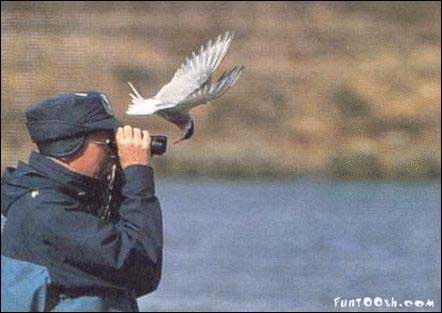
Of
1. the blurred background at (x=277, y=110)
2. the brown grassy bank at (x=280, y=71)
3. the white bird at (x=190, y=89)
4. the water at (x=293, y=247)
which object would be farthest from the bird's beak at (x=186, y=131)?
the brown grassy bank at (x=280, y=71)

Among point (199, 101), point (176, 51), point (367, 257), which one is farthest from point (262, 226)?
point (199, 101)

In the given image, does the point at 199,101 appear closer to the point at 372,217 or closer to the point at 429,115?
the point at 372,217

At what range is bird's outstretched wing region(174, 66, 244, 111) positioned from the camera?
2574mm

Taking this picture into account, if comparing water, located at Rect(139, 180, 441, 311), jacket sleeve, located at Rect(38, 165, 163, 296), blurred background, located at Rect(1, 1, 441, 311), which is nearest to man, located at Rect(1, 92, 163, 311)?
jacket sleeve, located at Rect(38, 165, 163, 296)

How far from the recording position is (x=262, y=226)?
11672 mm

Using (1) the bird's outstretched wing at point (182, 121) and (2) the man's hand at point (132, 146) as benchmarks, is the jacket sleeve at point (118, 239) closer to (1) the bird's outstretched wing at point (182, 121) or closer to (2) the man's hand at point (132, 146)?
(2) the man's hand at point (132, 146)

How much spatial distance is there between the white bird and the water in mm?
5615

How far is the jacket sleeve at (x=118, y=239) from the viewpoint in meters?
2.17

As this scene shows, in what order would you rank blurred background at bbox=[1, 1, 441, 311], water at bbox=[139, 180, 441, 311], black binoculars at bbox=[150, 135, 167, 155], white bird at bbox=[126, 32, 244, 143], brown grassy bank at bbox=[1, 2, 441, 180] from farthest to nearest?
1. brown grassy bank at bbox=[1, 2, 441, 180]
2. blurred background at bbox=[1, 1, 441, 311]
3. water at bbox=[139, 180, 441, 311]
4. white bird at bbox=[126, 32, 244, 143]
5. black binoculars at bbox=[150, 135, 167, 155]

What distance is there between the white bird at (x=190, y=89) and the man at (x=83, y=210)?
10.8 inches

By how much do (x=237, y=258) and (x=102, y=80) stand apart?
19.4 ft

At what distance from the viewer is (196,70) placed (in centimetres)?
270

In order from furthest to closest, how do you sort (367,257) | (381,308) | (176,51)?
(176,51) → (367,257) → (381,308)

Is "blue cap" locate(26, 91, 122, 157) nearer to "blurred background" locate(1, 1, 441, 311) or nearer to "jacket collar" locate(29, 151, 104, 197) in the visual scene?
"jacket collar" locate(29, 151, 104, 197)
